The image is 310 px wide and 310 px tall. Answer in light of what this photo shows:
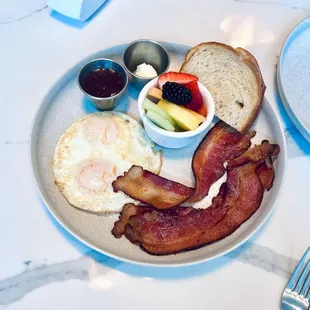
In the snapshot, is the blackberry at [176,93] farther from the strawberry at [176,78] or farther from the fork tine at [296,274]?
the fork tine at [296,274]

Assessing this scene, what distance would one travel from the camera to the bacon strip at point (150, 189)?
159 centimetres

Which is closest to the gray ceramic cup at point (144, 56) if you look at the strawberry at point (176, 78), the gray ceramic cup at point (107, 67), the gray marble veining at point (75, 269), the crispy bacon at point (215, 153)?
the gray ceramic cup at point (107, 67)

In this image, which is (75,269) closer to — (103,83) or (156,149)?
(156,149)

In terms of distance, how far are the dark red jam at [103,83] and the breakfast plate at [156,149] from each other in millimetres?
104

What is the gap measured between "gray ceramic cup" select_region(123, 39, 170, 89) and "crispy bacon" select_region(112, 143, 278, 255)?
572 millimetres

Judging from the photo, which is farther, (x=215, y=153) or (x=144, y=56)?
(x=144, y=56)

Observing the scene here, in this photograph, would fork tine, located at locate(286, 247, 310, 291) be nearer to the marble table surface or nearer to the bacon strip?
the marble table surface

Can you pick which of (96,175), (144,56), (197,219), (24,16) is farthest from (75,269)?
(24,16)

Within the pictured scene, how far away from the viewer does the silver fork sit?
1451mm

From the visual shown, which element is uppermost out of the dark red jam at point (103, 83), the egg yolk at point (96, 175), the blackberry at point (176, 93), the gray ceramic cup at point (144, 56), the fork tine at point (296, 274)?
the blackberry at point (176, 93)

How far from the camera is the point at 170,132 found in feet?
5.29

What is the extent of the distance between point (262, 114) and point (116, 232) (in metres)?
0.82

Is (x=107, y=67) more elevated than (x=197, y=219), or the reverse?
(x=107, y=67)

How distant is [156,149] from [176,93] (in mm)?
282
